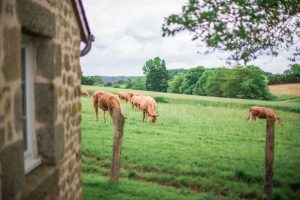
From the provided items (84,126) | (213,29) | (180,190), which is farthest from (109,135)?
(213,29)

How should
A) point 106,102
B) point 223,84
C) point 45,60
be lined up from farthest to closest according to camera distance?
point 223,84, point 106,102, point 45,60

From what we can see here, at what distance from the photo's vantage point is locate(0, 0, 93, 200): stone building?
3.21 meters

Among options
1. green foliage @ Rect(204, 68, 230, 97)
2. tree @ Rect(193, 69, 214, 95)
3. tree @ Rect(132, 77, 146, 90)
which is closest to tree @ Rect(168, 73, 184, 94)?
tree @ Rect(132, 77, 146, 90)

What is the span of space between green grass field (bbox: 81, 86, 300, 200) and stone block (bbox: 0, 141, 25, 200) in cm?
562

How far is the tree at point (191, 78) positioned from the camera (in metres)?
89.4

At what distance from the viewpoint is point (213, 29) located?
897 centimetres

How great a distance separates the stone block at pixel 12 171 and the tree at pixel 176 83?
85.2 m

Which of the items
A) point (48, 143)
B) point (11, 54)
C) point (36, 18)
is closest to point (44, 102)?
point (48, 143)

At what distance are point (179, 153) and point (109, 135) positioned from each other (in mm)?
3960

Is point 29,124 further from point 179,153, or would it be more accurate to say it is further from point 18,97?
point 179,153

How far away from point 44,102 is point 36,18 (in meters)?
1.23

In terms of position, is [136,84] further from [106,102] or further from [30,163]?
[30,163]

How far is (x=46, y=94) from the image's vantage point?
4902 millimetres

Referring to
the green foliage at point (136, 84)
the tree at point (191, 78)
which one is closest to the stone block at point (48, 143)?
the green foliage at point (136, 84)
